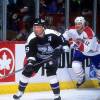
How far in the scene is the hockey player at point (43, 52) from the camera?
944cm

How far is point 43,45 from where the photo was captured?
9539 millimetres

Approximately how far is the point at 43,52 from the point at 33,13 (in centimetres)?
259

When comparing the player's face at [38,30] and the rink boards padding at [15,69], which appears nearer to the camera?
the player's face at [38,30]

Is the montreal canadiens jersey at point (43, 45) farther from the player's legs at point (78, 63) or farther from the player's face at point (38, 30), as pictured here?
the player's legs at point (78, 63)

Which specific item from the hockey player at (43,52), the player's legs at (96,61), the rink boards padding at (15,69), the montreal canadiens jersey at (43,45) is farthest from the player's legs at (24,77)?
the player's legs at (96,61)

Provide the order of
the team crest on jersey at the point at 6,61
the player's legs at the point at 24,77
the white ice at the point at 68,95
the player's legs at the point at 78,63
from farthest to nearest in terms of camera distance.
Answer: the player's legs at the point at 78,63 < the team crest on jersey at the point at 6,61 < the white ice at the point at 68,95 < the player's legs at the point at 24,77

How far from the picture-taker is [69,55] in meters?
11.9

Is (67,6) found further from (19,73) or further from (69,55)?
(19,73)

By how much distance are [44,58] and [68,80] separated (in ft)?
7.46

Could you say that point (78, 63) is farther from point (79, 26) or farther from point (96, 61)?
point (79, 26)

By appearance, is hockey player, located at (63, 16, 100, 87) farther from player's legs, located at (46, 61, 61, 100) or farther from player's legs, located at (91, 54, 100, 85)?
player's legs, located at (46, 61, 61, 100)

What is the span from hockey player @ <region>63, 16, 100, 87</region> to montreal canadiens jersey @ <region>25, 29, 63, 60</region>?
131cm

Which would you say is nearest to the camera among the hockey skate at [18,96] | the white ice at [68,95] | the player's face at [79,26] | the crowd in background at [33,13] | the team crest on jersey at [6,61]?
the hockey skate at [18,96]

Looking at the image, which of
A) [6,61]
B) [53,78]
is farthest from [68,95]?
[6,61]
